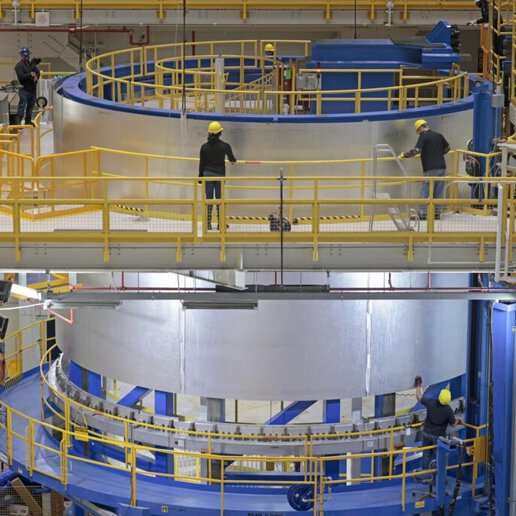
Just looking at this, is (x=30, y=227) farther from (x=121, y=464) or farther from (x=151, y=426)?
(x=121, y=464)

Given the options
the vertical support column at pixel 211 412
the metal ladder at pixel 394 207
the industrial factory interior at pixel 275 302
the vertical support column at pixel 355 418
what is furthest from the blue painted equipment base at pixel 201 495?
the metal ladder at pixel 394 207

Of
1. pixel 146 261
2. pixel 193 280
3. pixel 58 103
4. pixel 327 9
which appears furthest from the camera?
pixel 327 9

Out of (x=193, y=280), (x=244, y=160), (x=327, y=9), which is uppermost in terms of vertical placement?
(x=327, y=9)

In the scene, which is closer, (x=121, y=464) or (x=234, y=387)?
(x=234, y=387)

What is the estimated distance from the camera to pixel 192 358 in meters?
27.2

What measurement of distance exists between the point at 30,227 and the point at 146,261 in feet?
7.98

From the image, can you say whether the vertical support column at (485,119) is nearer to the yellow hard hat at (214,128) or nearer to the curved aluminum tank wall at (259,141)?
the curved aluminum tank wall at (259,141)

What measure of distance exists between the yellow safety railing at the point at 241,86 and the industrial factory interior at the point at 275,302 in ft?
3.94

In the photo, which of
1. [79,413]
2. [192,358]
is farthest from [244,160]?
[79,413]

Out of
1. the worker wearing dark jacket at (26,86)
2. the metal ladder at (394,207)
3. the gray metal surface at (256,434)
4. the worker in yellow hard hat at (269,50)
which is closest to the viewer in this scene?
the metal ladder at (394,207)

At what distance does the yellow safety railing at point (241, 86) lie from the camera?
3058 centimetres

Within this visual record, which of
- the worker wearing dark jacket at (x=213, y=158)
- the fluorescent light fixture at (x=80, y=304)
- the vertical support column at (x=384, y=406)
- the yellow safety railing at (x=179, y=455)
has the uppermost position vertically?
the worker wearing dark jacket at (x=213, y=158)

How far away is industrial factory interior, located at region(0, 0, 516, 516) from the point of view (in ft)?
81.4

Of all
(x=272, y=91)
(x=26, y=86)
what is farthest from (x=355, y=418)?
(x=26, y=86)
